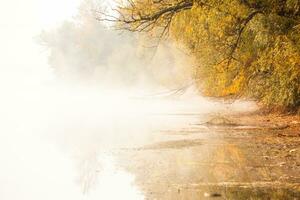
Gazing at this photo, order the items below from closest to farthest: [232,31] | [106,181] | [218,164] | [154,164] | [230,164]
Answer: [106,181], [230,164], [218,164], [154,164], [232,31]

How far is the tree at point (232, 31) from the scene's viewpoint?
1543 cm

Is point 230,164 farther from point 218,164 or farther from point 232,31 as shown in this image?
point 232,31

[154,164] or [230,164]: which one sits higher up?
[154,164]

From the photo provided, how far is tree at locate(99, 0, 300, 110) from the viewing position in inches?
607

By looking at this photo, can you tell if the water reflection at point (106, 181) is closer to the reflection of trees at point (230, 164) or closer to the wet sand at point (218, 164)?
the wet sand at point (218, 164)

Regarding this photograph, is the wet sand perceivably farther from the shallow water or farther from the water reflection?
the water reflection

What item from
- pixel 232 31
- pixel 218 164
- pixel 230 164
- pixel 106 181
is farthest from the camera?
pixel 232 31

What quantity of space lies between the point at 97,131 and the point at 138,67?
4134 centimetres

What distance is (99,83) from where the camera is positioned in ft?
238

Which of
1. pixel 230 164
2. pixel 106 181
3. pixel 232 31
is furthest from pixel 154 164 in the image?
pixel 232 31

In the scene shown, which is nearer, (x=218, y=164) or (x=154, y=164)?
(x=218, y=164)

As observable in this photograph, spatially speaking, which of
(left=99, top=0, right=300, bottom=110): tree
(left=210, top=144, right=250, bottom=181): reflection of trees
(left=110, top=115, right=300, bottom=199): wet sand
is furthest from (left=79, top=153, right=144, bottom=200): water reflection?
(left=99, top=0, right=300, bottom=110): tree

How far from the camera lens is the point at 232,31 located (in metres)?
17.0

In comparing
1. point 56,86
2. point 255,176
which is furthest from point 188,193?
point 56,86
